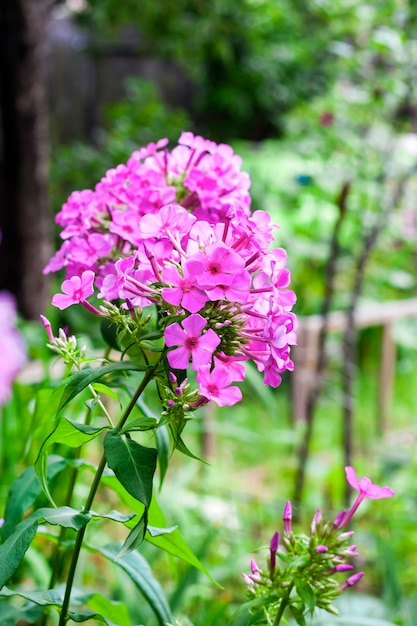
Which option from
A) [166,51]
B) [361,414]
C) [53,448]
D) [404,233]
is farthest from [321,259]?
[53,448]

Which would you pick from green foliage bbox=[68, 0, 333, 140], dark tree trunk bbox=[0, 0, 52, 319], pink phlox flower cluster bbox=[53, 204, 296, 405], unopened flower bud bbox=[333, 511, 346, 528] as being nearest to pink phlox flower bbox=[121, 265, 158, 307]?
pink phlox flower cluster bbox=[53, 204, 296, 405]

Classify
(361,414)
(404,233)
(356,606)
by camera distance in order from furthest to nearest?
(404,233), (361,414), (356,606)

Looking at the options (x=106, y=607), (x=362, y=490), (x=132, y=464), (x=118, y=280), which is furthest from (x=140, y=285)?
(x=106, y=607)

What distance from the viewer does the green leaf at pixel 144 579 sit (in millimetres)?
721

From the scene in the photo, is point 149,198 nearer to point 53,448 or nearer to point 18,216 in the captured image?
point 53,448

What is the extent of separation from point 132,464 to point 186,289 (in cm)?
13

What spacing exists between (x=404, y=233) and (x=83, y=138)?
2487mm

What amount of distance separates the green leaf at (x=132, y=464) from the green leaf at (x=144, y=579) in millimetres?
219

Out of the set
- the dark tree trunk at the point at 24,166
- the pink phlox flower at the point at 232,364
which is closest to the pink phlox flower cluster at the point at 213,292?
the pink phlox flower at the point at 232,364

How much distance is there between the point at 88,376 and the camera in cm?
54

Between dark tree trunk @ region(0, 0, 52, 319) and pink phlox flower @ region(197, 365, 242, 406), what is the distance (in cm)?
189

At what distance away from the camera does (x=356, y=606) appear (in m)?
1.48

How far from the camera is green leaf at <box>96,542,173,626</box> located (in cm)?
72

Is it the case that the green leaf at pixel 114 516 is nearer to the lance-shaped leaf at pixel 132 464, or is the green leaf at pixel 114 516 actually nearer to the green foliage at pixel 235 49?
the lance-shaped leaf at pixel 132 464
